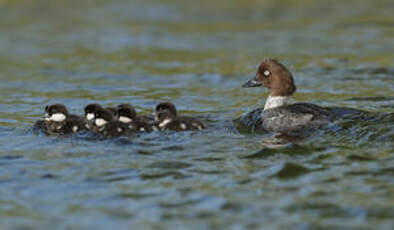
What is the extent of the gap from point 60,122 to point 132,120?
90 cm

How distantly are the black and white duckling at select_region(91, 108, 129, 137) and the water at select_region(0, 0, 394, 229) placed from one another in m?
0.19

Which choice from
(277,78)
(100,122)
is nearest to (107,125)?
(100,122)

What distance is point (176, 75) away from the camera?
14531 millimetres

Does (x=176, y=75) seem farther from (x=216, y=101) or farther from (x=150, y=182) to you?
(x=150, y=182)

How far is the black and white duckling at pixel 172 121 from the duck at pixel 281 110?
87 cm

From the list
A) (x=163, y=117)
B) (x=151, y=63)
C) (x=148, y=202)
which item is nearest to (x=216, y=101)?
(x=163, y=117)

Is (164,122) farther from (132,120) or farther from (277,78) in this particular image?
(277,78)

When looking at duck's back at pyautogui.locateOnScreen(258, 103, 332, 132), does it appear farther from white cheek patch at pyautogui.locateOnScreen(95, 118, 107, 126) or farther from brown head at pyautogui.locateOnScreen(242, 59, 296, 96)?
white cheek patch at pyautogui.locateOnScreen(95, 118, 107, 126)

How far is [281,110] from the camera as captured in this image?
9289mm

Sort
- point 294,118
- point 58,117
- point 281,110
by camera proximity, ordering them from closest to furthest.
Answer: point 294,118
point 58,117
point 281,110

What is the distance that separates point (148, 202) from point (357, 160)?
2.21 metres

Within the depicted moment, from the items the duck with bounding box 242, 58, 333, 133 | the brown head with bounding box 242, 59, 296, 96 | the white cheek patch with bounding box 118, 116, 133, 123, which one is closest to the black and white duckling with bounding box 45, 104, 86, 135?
the white cheek patch with bounding box 118, 116, 133, 123

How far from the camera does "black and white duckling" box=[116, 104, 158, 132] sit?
8.80m

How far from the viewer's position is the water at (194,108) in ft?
20.0
